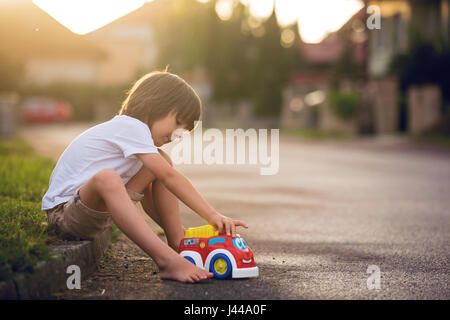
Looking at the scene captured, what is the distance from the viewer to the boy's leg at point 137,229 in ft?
10.2

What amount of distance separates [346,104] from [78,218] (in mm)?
18501

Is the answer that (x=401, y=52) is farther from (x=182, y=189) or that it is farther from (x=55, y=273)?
(x=55, y=273)

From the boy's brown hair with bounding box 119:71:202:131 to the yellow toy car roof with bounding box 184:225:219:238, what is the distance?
0.57 metres

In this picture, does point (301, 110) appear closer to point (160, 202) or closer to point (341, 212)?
point (341, 212)

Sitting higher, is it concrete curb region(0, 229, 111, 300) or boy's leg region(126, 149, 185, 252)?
boy's leg region(126, 149, 185, 252)

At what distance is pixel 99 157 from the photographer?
135 inches

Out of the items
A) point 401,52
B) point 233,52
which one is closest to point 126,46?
point 233,52

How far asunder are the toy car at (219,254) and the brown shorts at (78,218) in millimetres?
404

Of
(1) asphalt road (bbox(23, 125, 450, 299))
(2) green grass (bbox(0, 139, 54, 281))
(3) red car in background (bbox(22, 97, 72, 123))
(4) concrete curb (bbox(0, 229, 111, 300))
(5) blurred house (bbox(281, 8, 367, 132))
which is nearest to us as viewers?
(4) concrete curb (bbox(0, 229, 111, 300))

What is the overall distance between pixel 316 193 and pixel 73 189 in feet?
14.7

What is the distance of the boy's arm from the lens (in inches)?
128

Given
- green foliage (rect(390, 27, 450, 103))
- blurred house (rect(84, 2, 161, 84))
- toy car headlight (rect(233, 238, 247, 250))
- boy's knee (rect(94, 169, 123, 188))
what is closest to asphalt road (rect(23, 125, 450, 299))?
toy car headlight (rect(233, 238, 247, 250))

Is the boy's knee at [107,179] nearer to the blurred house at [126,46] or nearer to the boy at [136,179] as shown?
the boy at [136,179]

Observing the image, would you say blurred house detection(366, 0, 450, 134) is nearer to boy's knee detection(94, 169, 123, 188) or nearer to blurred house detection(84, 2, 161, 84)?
boy's knee detection(94, 169, 123, 188)
